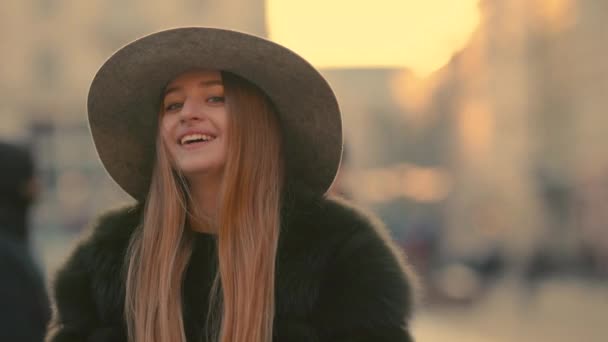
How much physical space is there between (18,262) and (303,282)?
152cm

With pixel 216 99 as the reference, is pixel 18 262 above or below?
below

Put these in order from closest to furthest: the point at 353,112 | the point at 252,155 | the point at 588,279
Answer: the point at 252,155 → the point at 588,279 → the point at 353,112

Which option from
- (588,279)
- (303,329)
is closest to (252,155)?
(303,329)

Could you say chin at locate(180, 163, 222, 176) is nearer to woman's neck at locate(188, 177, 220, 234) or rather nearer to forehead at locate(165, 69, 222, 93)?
woman's neck at locate(188, 177, 220, 234)

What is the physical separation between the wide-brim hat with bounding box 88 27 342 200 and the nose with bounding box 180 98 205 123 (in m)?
0.10

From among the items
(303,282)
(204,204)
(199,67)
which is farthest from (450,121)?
(303,282)

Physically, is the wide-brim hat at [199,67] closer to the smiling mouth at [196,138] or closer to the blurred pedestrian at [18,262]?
the smiling mouth at [196,138]

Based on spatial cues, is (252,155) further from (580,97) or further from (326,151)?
(580,97)

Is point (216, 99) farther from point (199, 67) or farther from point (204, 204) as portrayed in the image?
point (204, 204)

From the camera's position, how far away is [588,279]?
25.8 meters

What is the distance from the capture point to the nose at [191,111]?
2.79m

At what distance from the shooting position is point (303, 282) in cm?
265

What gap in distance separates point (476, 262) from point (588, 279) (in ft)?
15.4

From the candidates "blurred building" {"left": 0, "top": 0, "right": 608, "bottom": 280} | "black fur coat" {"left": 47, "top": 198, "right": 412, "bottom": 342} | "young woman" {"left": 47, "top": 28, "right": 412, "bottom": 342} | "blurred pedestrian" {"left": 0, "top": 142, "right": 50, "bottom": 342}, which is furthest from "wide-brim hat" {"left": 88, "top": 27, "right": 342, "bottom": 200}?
"blurred building" {"left": 0, "top": 0, "right": 608, "bottom": 280}
